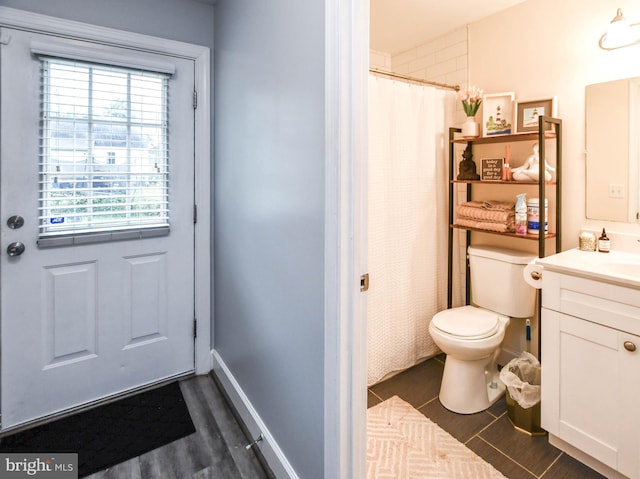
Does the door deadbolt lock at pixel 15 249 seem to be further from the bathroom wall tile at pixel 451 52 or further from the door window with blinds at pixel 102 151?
the bathroom wall tile at pixel 451 52

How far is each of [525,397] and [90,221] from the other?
241cm

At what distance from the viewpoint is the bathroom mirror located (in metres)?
1.79

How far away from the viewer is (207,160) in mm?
2215

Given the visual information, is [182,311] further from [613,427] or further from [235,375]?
[613,427]

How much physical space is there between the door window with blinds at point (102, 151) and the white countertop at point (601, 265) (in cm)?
207

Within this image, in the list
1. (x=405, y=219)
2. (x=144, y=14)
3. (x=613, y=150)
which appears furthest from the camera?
(x=405, y=219)

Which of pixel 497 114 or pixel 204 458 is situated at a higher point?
pixel 497 114

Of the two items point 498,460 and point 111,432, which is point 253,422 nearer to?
point 111,432

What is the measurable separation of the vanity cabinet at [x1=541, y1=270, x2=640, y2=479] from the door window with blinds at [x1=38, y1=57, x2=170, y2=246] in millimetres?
2097

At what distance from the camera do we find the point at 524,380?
1938 millimetres

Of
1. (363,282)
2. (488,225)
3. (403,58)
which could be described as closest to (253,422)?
(363,282)

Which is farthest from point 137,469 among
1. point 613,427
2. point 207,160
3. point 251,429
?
point 613,427

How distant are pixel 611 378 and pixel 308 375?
1216 millimetres

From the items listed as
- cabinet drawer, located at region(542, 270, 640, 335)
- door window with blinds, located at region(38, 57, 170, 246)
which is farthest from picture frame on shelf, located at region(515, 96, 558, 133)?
door window with blinds, located at region(38, 57, 170, 246)
